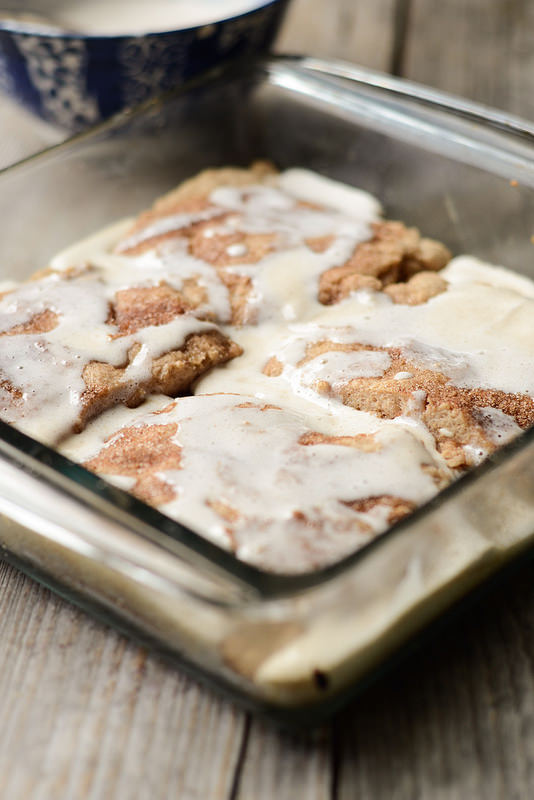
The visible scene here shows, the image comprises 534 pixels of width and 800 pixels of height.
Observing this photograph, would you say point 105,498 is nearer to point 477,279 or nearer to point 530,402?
point 530,402

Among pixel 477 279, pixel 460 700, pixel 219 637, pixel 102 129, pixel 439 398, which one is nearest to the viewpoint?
pixel 219 637

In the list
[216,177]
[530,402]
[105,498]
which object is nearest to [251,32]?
[216,177]

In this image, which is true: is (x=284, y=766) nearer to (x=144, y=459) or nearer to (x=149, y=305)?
(x=144, y=459)

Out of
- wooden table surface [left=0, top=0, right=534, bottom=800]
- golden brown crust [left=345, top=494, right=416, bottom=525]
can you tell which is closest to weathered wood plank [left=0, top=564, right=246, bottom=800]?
wooden table surface [left=0, top=0, right=534, bottom=800]

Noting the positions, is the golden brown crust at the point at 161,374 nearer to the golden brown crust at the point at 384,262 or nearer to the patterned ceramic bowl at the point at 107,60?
the golden brown crust at the point at 384,262

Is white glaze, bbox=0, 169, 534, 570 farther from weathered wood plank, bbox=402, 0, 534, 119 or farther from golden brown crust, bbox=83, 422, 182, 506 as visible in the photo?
weathered wood plank, bbox=402, 0, 534, 119

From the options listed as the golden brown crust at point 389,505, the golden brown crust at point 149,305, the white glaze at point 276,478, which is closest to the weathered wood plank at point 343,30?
the golden brown crust at point 149,305
